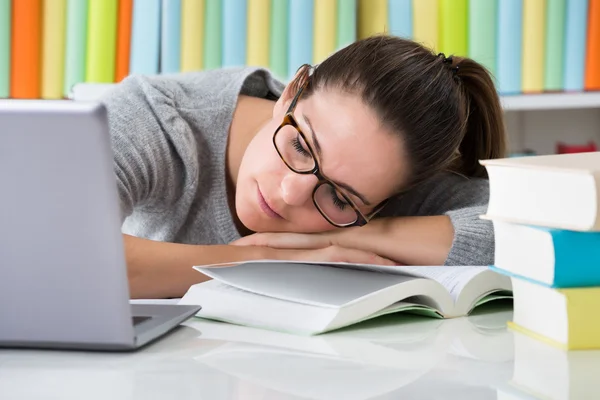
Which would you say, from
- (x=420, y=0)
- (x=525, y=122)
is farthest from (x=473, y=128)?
(x=525, y=122)

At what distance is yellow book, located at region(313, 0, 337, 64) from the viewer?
72.2 inches

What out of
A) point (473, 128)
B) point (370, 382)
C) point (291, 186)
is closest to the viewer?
point (370, 382)

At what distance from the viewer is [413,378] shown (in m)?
0.54

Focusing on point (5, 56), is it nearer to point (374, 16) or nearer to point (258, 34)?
point (258, 34)

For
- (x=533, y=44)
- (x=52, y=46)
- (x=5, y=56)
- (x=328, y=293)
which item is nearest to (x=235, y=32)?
(x=52, y=46)

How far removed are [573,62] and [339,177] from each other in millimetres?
1035

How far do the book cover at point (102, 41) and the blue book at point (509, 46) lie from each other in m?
0.88

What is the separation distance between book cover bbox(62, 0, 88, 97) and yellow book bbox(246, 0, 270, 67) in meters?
0.38

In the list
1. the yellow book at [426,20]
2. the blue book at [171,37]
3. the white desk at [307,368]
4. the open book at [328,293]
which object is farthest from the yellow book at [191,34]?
the white desk at [307,368]

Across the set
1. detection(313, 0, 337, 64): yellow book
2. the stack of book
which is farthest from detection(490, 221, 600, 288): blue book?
detection(313, 0, 337, 64): yellow book

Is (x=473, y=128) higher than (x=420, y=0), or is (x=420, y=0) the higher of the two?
(x=420, y=0)

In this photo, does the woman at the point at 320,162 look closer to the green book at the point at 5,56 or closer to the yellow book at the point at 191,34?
the yellow book at the point at 191,34

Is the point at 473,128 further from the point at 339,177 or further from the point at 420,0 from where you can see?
the point at 420,0

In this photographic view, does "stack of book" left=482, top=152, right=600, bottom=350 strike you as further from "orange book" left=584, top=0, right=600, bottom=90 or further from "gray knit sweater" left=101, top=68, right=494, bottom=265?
"orange book" left=584, top=0, right=600, bottom=90
